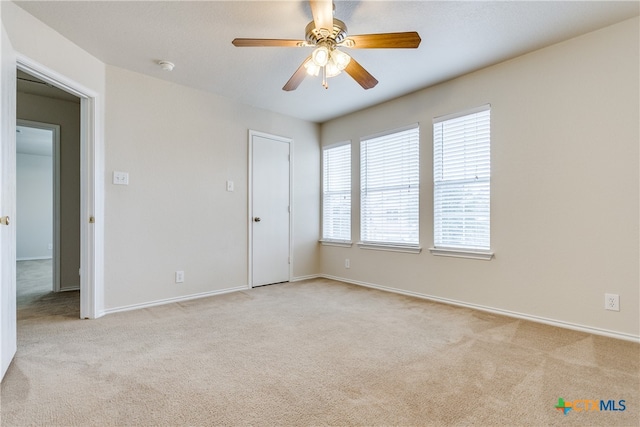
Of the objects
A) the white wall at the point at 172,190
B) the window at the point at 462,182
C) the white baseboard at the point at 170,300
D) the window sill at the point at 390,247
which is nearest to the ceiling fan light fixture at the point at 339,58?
the window at the point at 462,182

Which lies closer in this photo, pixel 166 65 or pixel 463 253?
pixel 166 65

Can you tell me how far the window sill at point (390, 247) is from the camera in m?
3.86

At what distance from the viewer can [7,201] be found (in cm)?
207

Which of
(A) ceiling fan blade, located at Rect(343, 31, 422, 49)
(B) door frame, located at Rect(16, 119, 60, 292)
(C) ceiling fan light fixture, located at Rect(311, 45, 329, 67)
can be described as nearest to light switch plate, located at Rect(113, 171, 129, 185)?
(B) door frame, located at Rect(16, 119, 60, 292)

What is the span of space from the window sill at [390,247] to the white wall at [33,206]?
25.2 ft

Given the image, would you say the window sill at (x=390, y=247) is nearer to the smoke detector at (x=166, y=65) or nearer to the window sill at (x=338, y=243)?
the window sill at (x=338, y=243)

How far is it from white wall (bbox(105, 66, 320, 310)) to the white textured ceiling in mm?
423

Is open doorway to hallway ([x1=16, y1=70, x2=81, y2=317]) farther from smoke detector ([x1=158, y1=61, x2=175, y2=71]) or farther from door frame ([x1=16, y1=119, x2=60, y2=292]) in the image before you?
smoke detector ([x1=158, y1=61, x2=175, y2=71])

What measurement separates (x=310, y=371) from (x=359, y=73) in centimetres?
214

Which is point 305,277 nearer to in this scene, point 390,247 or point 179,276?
point 390,247

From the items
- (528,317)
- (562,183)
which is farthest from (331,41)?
(528,317)

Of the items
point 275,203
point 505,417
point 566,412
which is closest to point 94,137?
point 275,203

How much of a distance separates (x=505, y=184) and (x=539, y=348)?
1.49 metres

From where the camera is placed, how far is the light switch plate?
3.26 metres
